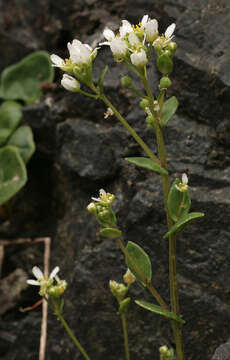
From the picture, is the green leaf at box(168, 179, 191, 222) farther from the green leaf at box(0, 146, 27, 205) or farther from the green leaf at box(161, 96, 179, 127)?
the green leaf at box(0, 146, 27, 205)

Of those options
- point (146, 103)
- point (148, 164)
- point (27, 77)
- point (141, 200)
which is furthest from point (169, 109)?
point (27, 77)

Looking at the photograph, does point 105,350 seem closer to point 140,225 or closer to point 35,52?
point 140,225

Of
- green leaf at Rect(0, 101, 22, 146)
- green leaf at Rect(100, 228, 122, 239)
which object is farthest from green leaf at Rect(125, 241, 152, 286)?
green leaf at Rect(0, 101, 22, 146)

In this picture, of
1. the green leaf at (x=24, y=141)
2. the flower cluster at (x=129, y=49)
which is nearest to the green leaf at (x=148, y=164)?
the flower cluster at (x=129, y=49)

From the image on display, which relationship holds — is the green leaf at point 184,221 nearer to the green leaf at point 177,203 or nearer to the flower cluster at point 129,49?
the green leaf at point 177,203

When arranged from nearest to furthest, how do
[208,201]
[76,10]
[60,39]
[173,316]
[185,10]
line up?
[173,316] → [208,201] → [185,10] → [76,10] → [60,39]

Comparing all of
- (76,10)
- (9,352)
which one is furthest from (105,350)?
(76,10)
